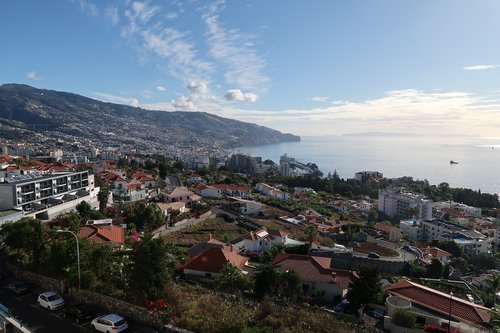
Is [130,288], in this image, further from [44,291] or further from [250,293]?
[250,293]

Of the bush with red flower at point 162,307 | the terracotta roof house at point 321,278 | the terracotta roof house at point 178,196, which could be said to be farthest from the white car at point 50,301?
the terracotta roof house at point 178,196

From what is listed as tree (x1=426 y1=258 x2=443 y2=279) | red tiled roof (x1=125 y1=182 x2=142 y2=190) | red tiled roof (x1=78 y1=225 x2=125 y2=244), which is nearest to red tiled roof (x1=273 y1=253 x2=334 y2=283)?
red tiled roof (x1=78 y1=225 x2=125 y2=244)

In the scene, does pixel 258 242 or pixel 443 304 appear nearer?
pixel 443 304

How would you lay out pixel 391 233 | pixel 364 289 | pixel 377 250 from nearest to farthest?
pixel 364 289 < pixel 377 250 < pixel 391 233

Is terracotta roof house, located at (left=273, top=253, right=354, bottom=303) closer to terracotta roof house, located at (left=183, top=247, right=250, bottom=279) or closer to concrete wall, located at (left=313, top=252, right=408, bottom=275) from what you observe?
terracotta roof house, located at (left=183, top=247, right=250, bottom=279)

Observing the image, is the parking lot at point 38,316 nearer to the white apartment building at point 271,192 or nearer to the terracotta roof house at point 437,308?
the terracotta roof house at point 437,308

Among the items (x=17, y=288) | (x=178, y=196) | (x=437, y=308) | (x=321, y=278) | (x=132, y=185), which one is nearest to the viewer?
(x=437, y=308)

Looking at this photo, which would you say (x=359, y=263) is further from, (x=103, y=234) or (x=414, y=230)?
(x=414, y=230)

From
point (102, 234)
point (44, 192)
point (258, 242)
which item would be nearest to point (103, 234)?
point (102, 234)
